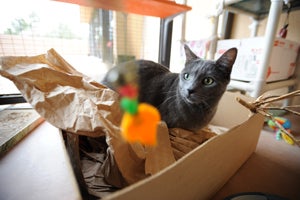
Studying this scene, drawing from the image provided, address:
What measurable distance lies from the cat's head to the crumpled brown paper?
136 mm

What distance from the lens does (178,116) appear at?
60 centimetres

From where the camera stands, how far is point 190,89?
18.9 inches

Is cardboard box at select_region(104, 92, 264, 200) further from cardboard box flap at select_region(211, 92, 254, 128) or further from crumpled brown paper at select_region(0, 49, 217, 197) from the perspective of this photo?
cardboard box flap at select_region(211, 92, 254, 128)

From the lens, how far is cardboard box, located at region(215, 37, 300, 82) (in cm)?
91

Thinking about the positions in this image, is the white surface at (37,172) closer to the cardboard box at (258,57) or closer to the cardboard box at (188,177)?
the cardboard box at (188,177)

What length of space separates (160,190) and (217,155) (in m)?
0.16

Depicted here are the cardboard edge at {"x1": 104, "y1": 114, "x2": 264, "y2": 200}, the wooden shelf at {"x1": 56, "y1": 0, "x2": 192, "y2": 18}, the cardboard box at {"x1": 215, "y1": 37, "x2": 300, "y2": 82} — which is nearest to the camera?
the cardboard edge at {"x1": 104, "y1": 114, "x2": 264, "y2": 200}

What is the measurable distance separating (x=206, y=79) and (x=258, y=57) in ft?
1.93

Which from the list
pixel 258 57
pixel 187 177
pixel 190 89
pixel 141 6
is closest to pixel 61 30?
pixel 141 6

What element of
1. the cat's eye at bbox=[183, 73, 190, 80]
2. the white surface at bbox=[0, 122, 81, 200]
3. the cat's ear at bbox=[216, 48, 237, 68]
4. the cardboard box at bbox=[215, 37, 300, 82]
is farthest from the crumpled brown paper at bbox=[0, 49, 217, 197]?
the cardboard box at bbox=[215, 37, 300, 82]

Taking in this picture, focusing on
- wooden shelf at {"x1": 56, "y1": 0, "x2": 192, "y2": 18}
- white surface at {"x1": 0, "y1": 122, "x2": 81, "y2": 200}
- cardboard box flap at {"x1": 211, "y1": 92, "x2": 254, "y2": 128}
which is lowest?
white surface at {"x1": 0, "y1": 122, "x2": 81, "y2": 200}

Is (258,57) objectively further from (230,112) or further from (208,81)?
(208,81)

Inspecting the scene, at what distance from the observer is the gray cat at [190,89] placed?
1.67 ft

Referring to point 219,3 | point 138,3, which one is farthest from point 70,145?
point 219,3
